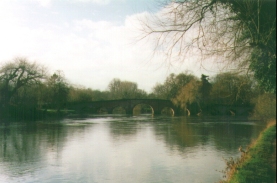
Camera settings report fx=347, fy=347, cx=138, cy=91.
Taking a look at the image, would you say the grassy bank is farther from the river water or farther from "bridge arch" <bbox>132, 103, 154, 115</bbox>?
"bridge arch" <bbox>132, 103, 154, 115</bbox>

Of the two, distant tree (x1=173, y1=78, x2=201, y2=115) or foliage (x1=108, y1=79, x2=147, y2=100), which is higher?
foliage (x1=108, y1=79, x2=147, y2=100)

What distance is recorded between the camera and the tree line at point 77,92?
3756 cm

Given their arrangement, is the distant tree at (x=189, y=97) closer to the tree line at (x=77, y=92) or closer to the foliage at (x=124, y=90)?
the tree line at (x=77, y=92)

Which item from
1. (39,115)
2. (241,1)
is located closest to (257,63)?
(241,1)

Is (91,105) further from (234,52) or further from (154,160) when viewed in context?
(234,52)

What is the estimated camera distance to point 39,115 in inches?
1676

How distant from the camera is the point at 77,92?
210 feet

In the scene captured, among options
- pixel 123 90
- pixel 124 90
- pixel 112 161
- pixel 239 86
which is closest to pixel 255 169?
pixel 239 86

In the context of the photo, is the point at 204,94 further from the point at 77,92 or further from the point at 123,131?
the point at 123,131

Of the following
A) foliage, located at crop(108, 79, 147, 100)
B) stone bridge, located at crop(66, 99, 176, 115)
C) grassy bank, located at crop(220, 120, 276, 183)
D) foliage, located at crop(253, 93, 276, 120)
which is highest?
foliage, located at crop(108, 79, 147, 100)

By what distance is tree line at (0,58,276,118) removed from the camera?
37.6 m

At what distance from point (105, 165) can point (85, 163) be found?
0.83 m

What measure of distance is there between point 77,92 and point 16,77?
1001 inches

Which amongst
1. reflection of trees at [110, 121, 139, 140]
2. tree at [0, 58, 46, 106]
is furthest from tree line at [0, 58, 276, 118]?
reflection of trees at [110, 121, 139, 140]
